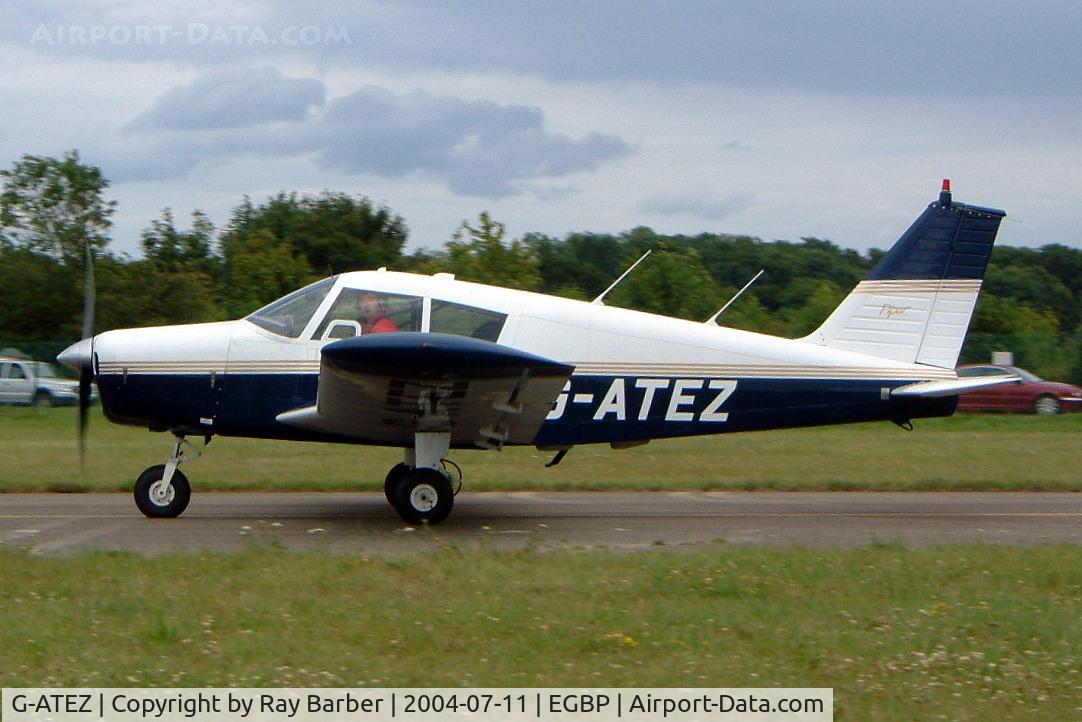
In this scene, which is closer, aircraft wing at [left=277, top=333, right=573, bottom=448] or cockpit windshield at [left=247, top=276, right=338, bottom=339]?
aircraft wing at [left=277, top=333, right=573, bottom=448]

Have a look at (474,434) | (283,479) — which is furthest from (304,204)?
(474,434)

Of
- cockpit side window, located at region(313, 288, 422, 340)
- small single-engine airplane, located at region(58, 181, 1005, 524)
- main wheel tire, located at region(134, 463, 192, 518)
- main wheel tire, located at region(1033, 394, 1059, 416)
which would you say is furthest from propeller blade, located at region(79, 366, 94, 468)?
main wheel tire, located at region(1033, 394, 1059, 416)

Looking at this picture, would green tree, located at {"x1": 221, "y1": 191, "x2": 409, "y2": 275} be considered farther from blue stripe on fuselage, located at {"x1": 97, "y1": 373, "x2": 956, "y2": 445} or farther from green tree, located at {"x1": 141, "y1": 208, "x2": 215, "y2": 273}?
blue stripe on fuselage, located at {"x1": 97, "y1": 373, "x2": 956, "y2": 445}

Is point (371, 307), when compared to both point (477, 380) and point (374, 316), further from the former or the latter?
point (477, 380)

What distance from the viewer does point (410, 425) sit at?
10.2 metres

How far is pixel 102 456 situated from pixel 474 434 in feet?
25.6

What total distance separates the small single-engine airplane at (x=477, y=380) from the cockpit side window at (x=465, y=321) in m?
0.01

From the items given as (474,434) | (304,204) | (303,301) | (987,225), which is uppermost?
(304,204)

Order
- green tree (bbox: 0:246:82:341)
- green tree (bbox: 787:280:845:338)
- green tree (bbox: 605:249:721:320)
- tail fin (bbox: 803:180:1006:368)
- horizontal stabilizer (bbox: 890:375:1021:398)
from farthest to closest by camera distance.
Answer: green tree (bbox: 0:246:82:341)
green tree (bbox: 787:280:845:338)
green tree (bbox: 605:249:721:320)
tail fin (bbox: 803:180:1006:368)
horizontal stabilizer (bbox: 890:375:1021:398)

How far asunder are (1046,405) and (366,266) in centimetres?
2575

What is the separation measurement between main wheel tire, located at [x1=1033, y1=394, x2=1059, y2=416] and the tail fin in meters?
17.9

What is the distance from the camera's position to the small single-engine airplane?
9.96 metres

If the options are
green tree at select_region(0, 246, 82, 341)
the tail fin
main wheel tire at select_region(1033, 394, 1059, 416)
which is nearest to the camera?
the tail fin

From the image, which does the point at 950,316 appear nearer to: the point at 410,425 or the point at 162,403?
the point at 410,425
